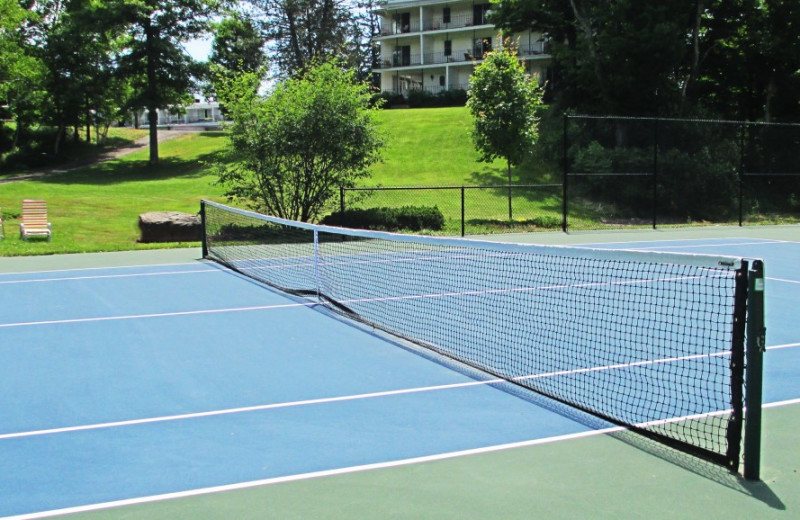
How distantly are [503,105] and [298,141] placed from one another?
730 cm

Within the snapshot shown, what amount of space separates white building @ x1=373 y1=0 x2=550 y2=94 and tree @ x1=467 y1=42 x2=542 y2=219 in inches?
1477

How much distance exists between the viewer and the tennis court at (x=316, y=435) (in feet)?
13.4

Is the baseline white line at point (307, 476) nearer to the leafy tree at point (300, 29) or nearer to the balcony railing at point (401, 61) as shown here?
the leafy tree at point (300, 29)

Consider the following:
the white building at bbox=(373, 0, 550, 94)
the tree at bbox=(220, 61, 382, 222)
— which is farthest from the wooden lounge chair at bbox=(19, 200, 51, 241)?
the white building at bbox=(373, 0, 550, 94)

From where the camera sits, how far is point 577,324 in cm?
905

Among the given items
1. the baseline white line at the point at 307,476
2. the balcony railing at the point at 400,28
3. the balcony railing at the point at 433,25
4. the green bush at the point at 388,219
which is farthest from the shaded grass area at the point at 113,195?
the balcony railing at the point at 433,25

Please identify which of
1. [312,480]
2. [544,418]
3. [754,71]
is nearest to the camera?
[312,480]

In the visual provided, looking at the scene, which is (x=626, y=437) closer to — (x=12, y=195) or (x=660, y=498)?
(x=660, y=498)

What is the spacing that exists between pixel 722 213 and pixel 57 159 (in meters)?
41.9

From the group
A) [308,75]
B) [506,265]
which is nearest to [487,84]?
[308,75]

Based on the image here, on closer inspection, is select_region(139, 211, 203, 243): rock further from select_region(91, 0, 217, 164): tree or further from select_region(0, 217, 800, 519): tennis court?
select_region(91, 0, 217, 164): tree

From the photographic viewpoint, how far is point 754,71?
35281 millimetres

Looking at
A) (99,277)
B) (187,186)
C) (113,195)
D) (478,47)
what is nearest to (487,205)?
(187,186)

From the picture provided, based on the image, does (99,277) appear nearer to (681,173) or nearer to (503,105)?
(503,105)
